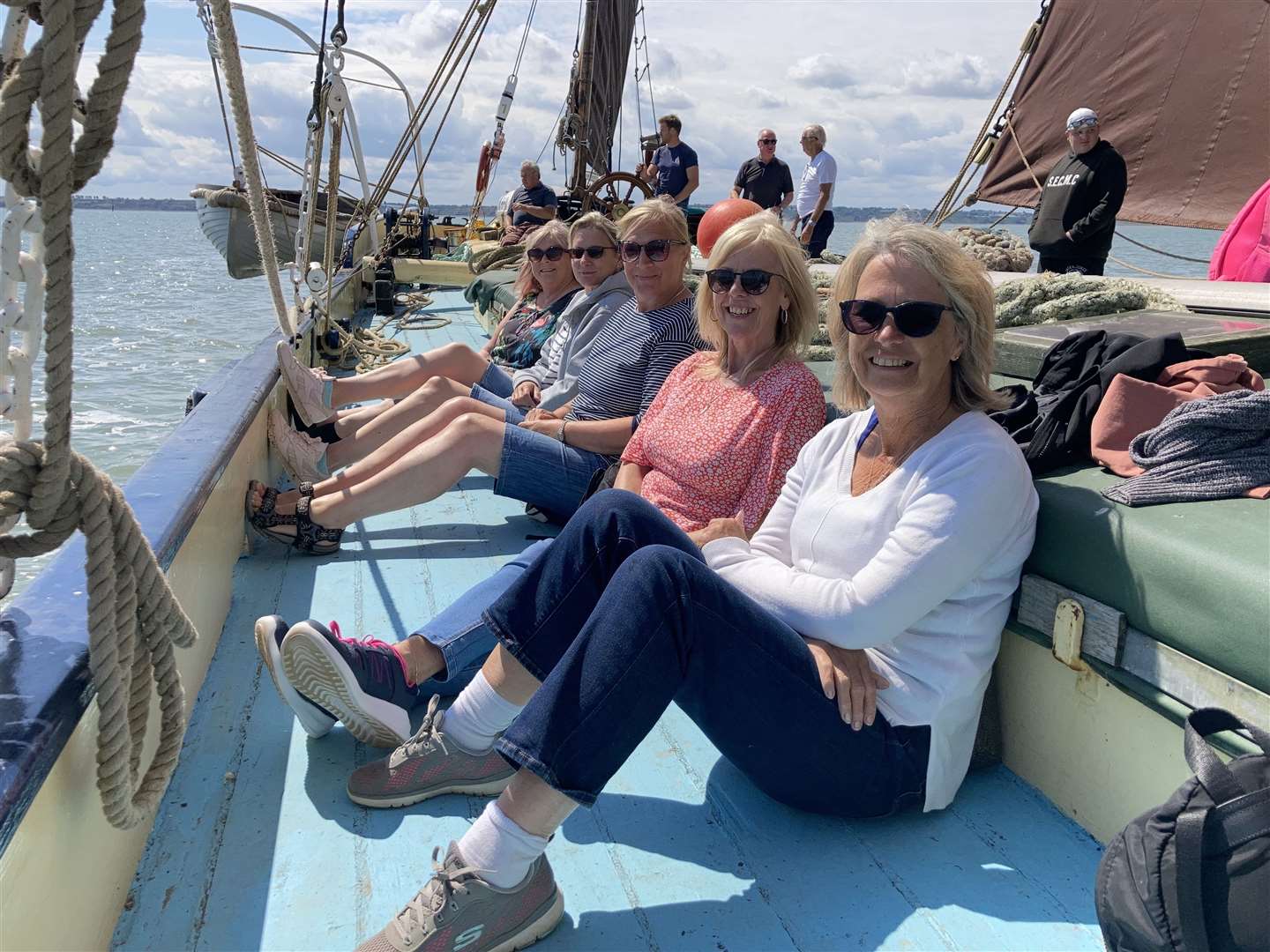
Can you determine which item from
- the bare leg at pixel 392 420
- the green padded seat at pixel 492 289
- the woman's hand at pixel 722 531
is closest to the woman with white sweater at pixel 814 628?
the woman's hand at pixel 722 531

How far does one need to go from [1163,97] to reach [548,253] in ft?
19.4

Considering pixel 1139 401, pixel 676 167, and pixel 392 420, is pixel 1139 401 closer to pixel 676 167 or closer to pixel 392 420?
pixel 392 420

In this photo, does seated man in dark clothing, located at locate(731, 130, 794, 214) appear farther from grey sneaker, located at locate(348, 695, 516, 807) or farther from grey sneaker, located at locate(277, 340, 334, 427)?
grey sneaker, located at locate(348, 695, 516, 807)

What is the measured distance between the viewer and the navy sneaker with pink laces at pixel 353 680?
1.69m

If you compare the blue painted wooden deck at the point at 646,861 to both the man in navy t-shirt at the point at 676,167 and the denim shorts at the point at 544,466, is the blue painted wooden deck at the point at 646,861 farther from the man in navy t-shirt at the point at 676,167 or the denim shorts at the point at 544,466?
the man in navy t-shirt at the point at 676,167

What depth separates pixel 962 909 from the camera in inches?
56.1

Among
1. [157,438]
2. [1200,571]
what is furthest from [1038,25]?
[1200,571]

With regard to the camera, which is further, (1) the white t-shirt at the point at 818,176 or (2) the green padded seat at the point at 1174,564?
(1) the white t-shirt at the point at 818,176

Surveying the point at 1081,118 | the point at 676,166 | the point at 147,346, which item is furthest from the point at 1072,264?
the point at 147,346

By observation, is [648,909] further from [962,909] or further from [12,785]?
[12,785]

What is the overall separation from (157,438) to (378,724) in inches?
211

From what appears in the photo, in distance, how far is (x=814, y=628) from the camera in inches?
57.2

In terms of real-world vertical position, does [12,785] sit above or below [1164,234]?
below

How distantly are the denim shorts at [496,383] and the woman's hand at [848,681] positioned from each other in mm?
2314
